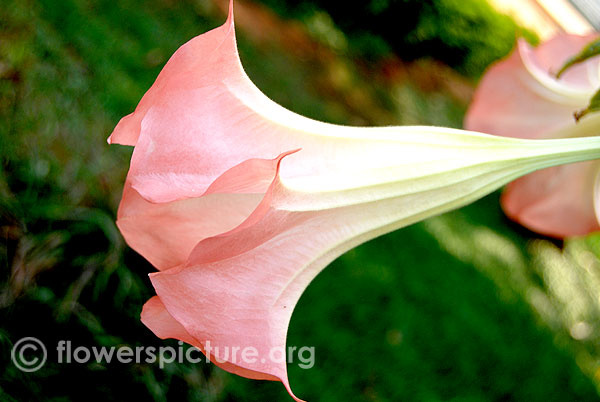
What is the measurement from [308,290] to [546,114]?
644mm

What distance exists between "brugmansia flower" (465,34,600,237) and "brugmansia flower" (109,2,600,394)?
0.71 metres

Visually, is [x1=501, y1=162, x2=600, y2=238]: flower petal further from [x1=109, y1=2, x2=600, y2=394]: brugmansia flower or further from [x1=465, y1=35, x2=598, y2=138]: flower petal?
[x1=109, y1=2, x2=600, y2=394]: brugmansia flower

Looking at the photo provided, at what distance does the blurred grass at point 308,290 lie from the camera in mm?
808

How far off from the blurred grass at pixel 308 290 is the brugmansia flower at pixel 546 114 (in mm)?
330

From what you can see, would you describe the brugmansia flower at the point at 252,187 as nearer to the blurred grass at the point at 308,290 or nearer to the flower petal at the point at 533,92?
the blurred grass at the point at 308,290

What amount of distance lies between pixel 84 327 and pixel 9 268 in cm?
13

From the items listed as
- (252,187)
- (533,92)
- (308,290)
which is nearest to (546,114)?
(533,92)

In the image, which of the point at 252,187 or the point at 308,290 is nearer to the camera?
the point at 252,187

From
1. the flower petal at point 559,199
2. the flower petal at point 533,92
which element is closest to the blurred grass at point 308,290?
the flower petal at point 559,199

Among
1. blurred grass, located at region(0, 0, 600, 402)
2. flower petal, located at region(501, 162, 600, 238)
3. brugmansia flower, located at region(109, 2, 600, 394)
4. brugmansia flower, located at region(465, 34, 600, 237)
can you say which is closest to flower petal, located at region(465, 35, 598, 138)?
brugmansia flower, located at region(465, 34, 600, 237)

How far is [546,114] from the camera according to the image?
4.15ft

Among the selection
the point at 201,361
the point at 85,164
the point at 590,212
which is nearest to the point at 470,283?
the point at 590,212

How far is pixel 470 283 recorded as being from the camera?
164 centimetres

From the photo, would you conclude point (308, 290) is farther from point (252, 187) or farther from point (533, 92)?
point (252, 187)
